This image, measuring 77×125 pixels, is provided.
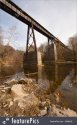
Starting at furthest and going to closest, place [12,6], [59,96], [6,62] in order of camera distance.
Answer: [6,62] < [12,6] < [59,96]

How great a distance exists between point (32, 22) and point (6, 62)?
27.0ft

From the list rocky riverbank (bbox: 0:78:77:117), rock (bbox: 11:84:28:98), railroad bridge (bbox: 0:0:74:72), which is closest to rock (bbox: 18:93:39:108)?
rocky riverbank (bbox: 0:78:77:117)

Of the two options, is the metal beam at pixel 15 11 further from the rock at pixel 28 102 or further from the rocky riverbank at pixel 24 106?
the rock at pixel 28 102

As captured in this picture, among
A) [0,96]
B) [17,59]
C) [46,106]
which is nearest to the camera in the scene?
[46,106]

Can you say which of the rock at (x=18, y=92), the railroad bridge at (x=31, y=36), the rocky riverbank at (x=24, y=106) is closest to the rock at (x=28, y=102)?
the rocky riverbank at (x=24, y=106)

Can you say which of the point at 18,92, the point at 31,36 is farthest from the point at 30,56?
the point at 18,92

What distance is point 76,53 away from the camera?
34.8 m

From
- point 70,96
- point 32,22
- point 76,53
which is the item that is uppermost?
point 32,22

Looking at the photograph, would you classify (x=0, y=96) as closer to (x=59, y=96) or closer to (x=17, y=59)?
(x=59, y=96)

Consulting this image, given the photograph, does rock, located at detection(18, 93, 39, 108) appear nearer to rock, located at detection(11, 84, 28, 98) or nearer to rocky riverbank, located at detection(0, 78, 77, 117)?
rocky riverbank, located at detection(0, 78, 77, 117)

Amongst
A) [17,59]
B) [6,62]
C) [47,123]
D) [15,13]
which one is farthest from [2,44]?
[47,123]

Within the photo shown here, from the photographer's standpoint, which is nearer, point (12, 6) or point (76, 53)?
point (12, 6)

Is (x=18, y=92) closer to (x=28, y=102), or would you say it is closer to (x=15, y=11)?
(x=28, y=102)

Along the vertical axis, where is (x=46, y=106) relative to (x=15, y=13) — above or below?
below
